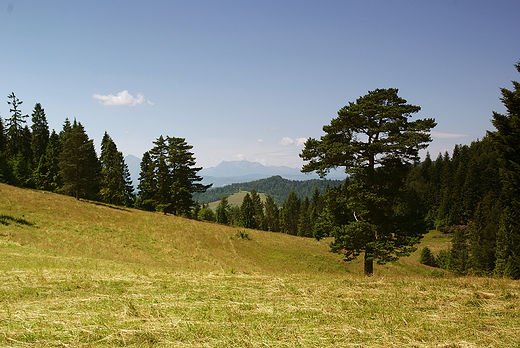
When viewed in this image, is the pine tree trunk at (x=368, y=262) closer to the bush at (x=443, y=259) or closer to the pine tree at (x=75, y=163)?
the pine tree at (x=75, y=163)

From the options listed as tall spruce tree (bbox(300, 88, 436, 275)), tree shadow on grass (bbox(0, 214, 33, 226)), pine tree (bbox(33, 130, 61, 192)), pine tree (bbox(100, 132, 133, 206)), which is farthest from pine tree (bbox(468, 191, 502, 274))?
pine tree (bbox(33, 130, 61, 192))

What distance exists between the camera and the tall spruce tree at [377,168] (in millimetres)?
15406

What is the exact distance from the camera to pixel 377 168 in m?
16.6

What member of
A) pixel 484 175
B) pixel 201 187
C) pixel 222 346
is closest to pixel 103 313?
pixel 222 346

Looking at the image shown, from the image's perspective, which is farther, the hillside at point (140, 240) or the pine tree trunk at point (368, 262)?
the hillside at point (140, 240)

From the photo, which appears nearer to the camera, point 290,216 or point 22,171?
point 22,171

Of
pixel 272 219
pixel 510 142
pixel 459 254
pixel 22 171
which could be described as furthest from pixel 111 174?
pixel 459 254

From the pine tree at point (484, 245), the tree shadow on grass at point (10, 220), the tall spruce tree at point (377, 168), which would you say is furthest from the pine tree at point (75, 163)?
the pine tree at point (484, 245)

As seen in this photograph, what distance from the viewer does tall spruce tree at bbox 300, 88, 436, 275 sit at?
15.4m

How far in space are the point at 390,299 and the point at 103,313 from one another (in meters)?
6.61

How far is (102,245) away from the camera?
917 inches

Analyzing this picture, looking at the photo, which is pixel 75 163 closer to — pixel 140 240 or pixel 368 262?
pixel 140 240

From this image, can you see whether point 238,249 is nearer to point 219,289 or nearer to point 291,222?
point 219,289

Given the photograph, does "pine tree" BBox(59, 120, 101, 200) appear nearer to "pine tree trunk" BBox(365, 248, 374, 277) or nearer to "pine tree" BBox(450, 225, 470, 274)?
"pine tree trunk" BBox(365, 248, 374, 277)
